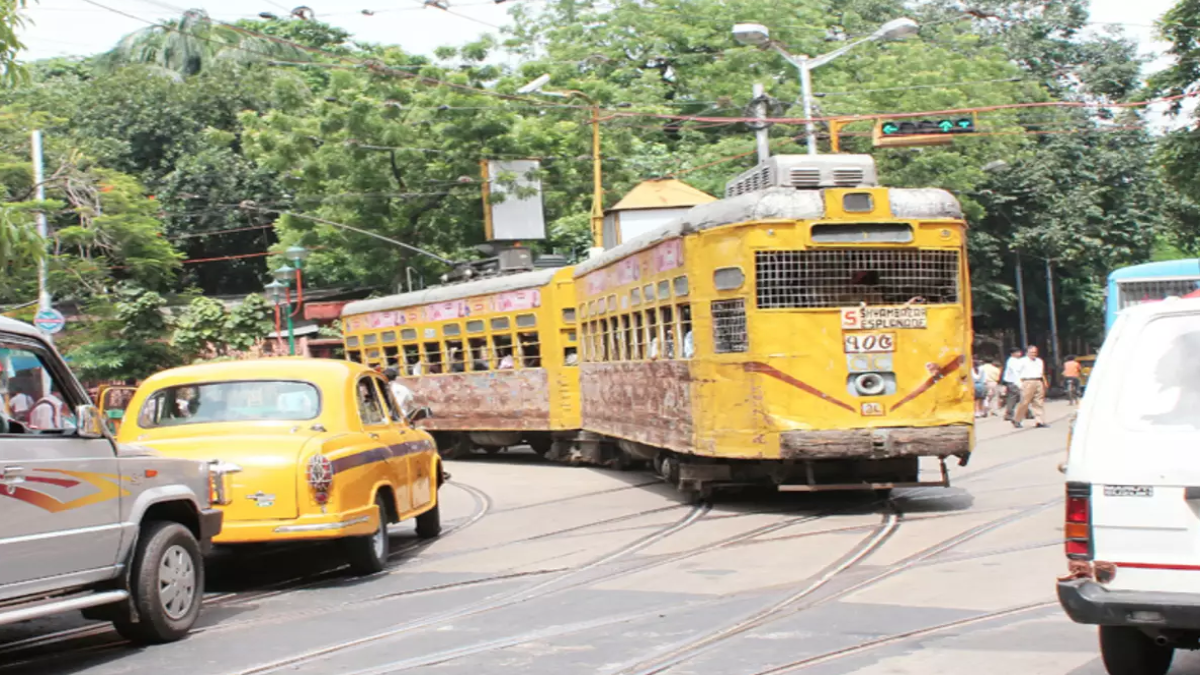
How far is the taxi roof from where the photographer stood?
10656mm

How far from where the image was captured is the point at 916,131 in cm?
2330

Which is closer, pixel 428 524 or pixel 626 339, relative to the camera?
pixel 428 524

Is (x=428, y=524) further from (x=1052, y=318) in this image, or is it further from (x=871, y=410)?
(x=1052, y=318)

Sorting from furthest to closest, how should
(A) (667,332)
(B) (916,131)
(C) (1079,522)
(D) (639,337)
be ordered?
(B) (916,131), (D) (639,337), (A) (667,332), (C) (1079,522)

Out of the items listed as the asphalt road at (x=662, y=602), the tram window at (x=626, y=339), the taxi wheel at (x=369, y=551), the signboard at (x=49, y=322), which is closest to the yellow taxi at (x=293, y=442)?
the taxi wheel at (x=369, y=551)

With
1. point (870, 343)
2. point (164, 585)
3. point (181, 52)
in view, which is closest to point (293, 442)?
point (164, 585)

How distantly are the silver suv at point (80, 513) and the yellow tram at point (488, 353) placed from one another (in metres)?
11.8

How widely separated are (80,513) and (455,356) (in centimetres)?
1649

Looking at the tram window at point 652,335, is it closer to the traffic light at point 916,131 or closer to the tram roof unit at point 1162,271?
the traffic light at point 916,131

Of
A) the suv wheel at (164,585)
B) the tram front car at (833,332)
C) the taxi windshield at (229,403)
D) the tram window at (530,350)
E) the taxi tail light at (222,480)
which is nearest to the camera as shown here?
the suv wheel at (164,585)

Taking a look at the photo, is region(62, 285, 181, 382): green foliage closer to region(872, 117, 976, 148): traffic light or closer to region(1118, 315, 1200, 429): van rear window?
region(872, 117, 976, 148): traffic light

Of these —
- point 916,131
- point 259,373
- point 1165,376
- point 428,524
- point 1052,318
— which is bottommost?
point 428,524

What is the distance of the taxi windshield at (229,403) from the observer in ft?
34.3

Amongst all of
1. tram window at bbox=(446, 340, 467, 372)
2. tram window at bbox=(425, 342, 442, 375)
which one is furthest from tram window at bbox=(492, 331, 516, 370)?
tram window at bbox=(425, 342, 442, 375)
